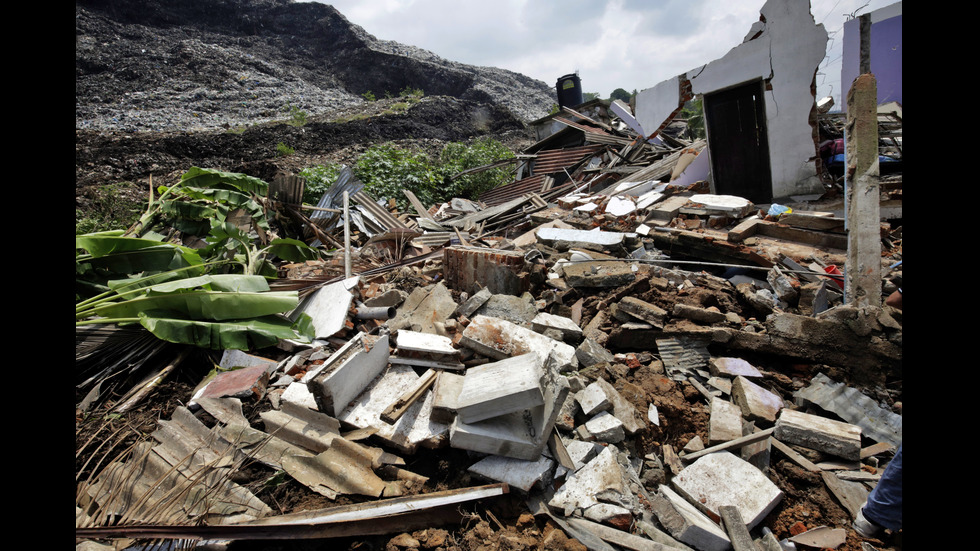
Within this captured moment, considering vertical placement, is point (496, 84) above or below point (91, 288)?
above

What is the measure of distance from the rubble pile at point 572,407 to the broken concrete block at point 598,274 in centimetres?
2

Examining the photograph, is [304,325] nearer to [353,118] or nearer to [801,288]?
[801,288]

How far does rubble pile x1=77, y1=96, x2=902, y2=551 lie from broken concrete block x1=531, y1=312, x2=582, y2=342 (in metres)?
0.02

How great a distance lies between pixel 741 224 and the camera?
5.52 m

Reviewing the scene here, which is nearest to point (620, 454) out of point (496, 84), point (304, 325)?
point (304, 325)

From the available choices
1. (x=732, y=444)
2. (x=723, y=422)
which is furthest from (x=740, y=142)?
(x=732, y=444)

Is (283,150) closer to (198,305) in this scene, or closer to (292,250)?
(292,250)

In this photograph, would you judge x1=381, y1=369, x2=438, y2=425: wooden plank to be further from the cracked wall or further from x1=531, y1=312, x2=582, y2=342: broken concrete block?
the cracked wall

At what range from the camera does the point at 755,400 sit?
284cm

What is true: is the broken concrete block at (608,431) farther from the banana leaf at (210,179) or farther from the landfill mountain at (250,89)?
the landfill mountain at (250,89)

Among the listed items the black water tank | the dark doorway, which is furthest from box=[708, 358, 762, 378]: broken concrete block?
the black water tank

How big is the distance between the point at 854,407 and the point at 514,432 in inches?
92.0

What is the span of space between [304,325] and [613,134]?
1151cm

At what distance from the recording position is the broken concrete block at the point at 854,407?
2620mm
